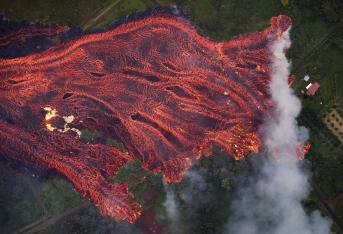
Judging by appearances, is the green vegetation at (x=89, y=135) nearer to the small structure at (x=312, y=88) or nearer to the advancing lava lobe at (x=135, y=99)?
the advancing lava lobe at (x=135, y=99)

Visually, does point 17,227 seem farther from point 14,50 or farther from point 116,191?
point 14,50

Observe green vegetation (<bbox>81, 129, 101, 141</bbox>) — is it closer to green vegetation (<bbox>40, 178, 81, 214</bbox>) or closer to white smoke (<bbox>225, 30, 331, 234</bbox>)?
green vegetation (<bbox>40, 178, 81, 214</bbox>)

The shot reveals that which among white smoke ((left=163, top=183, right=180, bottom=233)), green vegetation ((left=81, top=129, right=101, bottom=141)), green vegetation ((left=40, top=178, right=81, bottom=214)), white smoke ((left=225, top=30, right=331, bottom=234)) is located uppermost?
white smoke ((left=225, top=30, right=331, bottom=234))

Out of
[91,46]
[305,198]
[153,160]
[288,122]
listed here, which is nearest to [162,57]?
[91,46]

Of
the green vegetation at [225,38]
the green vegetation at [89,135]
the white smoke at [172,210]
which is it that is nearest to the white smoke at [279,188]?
the green vegetation at [225,38]

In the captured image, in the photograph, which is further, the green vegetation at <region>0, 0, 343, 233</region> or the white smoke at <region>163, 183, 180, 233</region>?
the green vegetation at <region>0, 0, 343, 233</region>

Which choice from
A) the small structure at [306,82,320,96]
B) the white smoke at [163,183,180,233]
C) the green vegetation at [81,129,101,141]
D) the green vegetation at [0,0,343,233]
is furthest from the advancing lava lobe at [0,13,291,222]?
the small structure at [306,82,320,96]

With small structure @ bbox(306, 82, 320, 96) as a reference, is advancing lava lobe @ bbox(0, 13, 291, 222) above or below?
below
